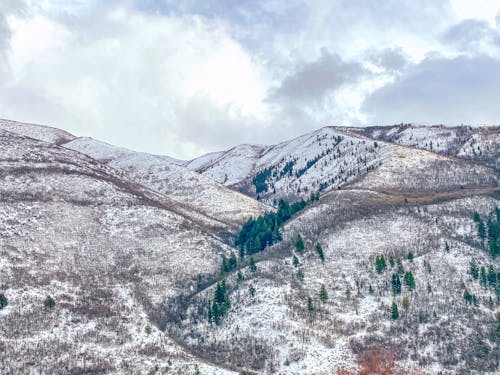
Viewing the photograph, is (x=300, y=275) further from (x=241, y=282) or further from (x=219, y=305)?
(x=219, y=305)

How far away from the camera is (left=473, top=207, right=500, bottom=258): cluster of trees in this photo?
94.8 meters

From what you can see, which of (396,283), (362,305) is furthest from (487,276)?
(362,305)

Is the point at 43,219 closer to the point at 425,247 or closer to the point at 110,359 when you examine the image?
the point at 110,359

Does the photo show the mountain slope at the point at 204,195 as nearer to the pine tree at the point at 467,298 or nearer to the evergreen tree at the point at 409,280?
the evergreen tree at the point at 409,280

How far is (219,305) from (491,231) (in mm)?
54852

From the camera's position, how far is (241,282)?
89.3 meters

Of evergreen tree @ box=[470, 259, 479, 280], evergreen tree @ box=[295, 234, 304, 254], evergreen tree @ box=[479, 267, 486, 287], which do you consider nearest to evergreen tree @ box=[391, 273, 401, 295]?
evergreen tree @ box=[470, 259, 479, 280]

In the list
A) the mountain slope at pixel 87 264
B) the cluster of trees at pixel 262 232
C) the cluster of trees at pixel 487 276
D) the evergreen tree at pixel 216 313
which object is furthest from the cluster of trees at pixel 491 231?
the mountain slope at pixel 87 264

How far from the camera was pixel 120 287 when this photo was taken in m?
88.8

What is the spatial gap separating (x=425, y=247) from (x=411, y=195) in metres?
36.1

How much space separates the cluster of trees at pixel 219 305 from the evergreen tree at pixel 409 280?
29988 mm

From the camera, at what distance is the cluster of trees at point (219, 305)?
81125 millimetres

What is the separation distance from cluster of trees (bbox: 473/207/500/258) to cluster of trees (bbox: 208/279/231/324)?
49.5 metres

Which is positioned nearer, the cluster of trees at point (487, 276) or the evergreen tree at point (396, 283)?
the evergreen tree at point (396, 283)
